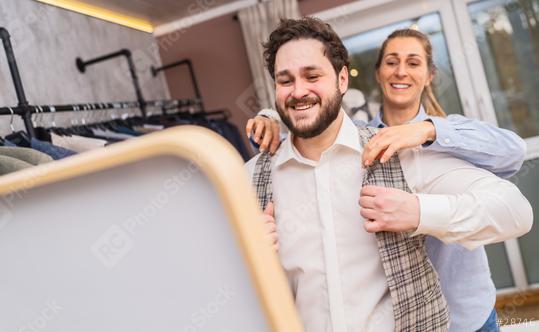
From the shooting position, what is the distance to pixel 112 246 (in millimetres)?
370

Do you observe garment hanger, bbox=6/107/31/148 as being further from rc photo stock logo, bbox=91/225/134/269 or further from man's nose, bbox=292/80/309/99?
rc photo stock logo, bbox=91/225/134/269

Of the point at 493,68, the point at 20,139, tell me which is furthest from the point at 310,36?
the point at 493,68

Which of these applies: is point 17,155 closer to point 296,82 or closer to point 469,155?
point 296,82

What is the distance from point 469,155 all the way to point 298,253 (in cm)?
40

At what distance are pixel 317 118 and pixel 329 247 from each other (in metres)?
0.27

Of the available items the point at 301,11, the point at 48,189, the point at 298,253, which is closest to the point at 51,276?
the point at 48,189

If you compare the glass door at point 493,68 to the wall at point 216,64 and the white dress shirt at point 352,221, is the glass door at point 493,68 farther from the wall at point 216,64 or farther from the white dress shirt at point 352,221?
the white dress shirt at point 352,221

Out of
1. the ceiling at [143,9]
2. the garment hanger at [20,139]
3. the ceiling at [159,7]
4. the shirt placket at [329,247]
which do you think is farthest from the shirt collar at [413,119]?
the ceiling at [159,7]

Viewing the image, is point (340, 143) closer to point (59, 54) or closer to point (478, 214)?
point (478, 214)

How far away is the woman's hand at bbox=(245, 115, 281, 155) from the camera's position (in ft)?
3.88

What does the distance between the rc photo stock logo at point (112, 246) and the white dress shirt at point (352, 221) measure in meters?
0.60

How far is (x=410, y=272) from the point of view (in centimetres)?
92

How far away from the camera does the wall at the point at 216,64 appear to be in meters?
3.92

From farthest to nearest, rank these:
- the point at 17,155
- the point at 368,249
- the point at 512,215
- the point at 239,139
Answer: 1. the point at 239,139
2. the point at 17,155
3. the point at 368,249
4. the point at 512,215
